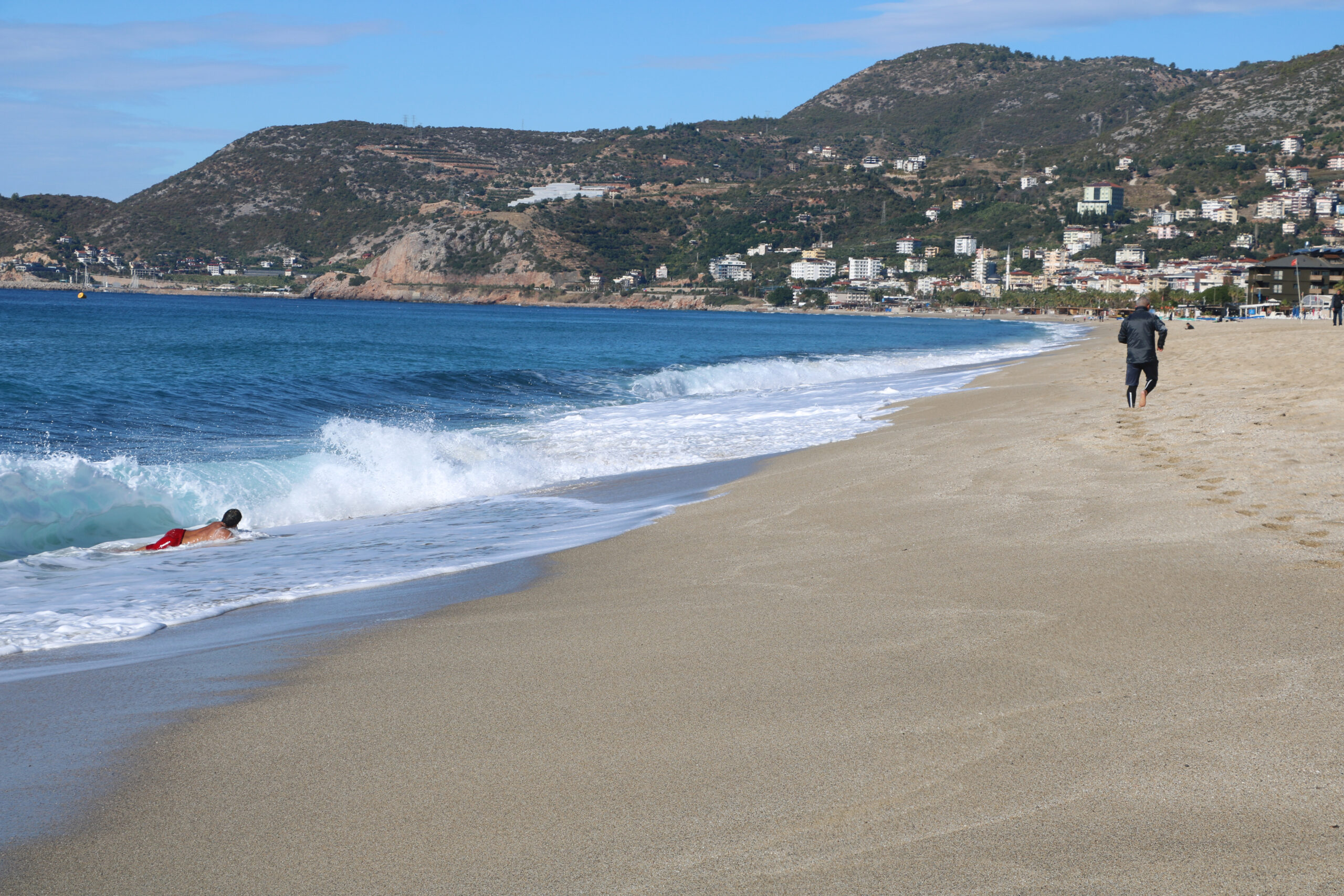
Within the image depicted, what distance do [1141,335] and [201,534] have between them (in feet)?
35.0

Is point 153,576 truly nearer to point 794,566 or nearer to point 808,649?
point 794,566

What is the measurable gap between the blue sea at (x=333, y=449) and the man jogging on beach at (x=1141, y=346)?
3.10m

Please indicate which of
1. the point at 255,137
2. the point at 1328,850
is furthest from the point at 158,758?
the point at 255,137

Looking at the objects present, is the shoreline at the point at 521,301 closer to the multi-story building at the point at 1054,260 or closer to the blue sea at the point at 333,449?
the multi-story building at the point at 1054,260

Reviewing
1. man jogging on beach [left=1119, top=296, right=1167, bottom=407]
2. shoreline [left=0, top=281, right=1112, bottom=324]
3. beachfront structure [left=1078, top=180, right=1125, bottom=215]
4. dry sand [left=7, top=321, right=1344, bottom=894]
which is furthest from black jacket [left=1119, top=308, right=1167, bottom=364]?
beachfront structure [left=1078, top=180, right=1125, bottom=215]

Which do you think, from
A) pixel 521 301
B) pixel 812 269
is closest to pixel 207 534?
pixel 521 301

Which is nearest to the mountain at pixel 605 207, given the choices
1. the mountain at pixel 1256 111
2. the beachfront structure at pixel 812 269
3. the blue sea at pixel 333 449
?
the mountain at pixel 1256 111

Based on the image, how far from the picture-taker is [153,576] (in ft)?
21.0

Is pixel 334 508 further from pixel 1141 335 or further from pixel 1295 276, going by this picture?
pixel 1295 276

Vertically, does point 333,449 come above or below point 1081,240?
below

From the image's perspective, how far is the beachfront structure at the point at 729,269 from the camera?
162 meters

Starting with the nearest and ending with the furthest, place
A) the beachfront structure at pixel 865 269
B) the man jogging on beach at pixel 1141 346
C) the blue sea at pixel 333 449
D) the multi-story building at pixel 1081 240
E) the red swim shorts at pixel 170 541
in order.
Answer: the blue sea at pixel 333 449, the red swim shorts at pixel 170 541, the man jogging on beach at pixel 1141 346, the multi-story building at pixel 1081 240, the beachfront structure at pixel 865 269

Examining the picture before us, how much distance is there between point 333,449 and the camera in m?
12.7

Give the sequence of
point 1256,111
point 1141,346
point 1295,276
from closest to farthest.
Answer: point 1141,346, point 1295,276, point 1256,111
